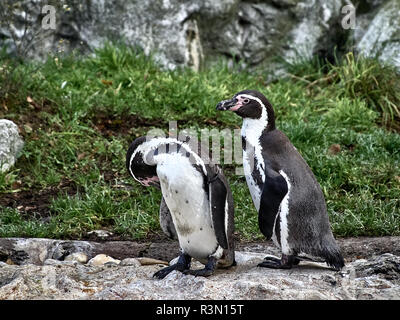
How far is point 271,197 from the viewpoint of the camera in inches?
163

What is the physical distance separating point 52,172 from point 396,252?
344cm

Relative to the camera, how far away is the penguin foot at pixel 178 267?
4.18m

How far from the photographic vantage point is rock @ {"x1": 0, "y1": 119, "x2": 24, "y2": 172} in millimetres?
6809

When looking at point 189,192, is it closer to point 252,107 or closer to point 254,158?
point 254,158

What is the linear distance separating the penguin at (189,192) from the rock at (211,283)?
0.66 feet

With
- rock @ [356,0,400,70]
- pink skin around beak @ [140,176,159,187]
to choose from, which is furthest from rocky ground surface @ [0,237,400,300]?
rock @ [356,0,400,70]

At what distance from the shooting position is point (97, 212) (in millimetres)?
6164

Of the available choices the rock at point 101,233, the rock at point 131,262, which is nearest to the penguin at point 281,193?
the rock at point 131,262

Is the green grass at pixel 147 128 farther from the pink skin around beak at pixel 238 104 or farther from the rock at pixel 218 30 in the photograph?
the pink skin around beak at pixel 238 104

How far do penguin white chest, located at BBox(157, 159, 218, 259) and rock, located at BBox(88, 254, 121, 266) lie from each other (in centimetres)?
91

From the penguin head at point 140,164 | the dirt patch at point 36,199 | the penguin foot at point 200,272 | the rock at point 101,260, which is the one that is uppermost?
the penguin head at point 140,164

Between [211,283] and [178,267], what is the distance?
44 centimetres

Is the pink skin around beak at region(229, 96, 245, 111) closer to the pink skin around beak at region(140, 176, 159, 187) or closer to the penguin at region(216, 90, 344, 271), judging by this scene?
the penguin at region(216, 90, 344, 271)

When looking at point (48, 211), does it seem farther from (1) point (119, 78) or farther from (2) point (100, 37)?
(2) point (100, 37)
